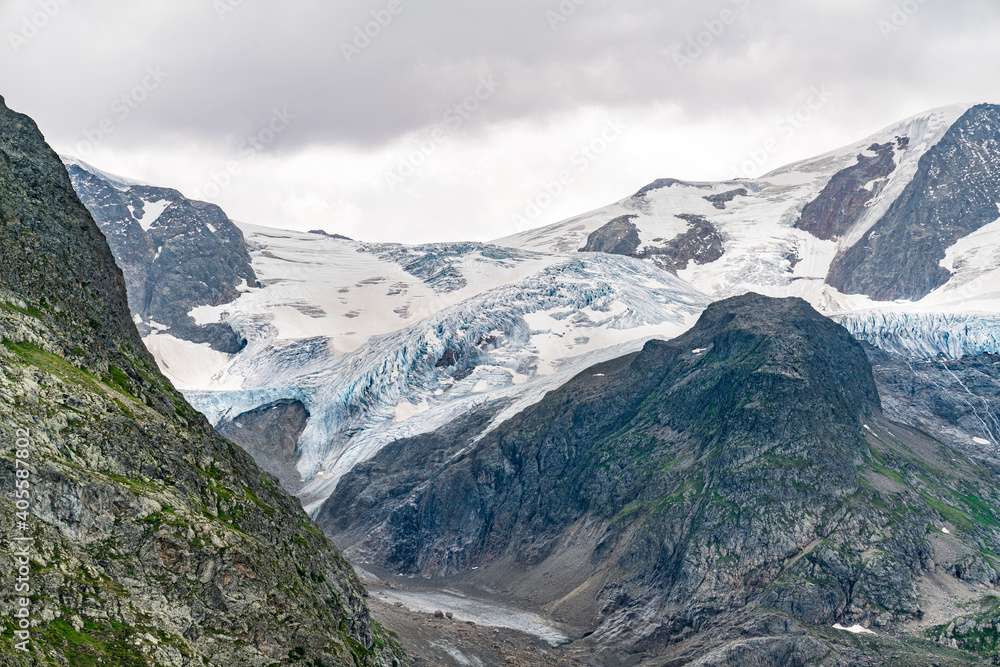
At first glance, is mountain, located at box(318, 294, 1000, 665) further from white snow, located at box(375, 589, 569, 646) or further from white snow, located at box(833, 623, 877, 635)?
white snow, located at box(375, 589, 569, 646)

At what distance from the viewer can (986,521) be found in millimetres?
168750

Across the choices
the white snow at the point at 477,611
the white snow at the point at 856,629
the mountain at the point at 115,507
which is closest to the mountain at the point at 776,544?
the white snow at the point at 856,629

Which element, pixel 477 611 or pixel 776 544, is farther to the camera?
pixel 477 611

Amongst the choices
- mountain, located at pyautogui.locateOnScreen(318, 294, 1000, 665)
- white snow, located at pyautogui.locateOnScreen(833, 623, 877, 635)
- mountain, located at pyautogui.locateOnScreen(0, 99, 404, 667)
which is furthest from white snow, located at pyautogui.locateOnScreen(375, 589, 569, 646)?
mountain, located at pyautogui.locateOnScreen(0, 99, 404, 667)

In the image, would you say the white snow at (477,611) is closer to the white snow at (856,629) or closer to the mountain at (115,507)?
the white snow at (856,629)

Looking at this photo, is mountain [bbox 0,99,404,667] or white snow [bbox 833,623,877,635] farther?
white snow [bbox 833,623,877,635]

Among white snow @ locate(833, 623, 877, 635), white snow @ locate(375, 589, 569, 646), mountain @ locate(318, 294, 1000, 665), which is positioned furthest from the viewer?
white snow @ locate(375, 589, 569, 646)

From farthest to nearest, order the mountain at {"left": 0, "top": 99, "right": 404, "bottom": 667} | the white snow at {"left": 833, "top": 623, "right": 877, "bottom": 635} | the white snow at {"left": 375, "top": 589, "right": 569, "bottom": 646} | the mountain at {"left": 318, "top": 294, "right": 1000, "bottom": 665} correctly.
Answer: the white snow at {"left": 375, "top": 589, "right": 569, "bottom": 646} < the mountain at {"left": 318, "top": 294, "right": 1000, "bottom": 665} < the white snow at {"left": 833, "top": 623, "right": 877, "bottom": 635} < the mountain at {"left": 0, "top": 99, "right": 404, "bottom": 667}

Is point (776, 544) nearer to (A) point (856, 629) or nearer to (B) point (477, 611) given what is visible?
(A) point (856, 629)

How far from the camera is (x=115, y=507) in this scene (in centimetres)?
6675

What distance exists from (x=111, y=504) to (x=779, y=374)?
150 metres

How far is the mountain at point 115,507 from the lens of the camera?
59.7 meters

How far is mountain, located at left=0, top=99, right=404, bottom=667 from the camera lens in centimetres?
5972

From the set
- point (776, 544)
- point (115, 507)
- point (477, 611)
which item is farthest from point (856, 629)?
point (115, 507)
